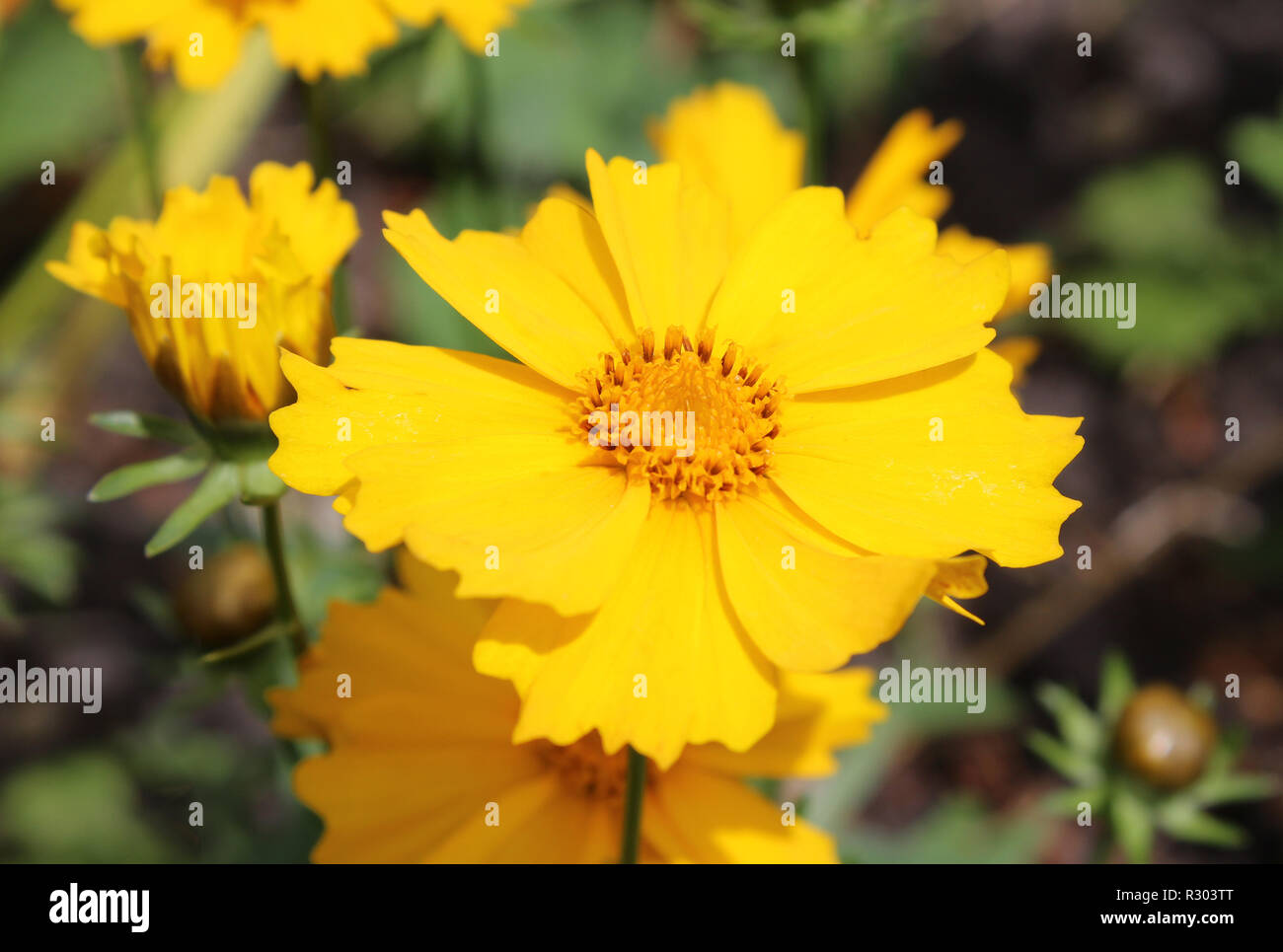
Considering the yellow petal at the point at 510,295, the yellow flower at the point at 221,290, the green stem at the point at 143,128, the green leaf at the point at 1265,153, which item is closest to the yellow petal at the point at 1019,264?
the yellow petal at the point at 510,295

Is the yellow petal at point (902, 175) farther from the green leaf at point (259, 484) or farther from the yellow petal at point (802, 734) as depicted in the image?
the green leaf at point (259, 484)

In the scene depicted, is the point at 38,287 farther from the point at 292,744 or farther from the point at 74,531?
the point at 292,744

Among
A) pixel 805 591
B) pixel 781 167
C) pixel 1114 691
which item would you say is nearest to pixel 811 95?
pixel 781 167

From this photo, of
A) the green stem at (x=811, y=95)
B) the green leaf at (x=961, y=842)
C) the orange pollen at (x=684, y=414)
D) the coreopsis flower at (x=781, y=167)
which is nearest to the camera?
the orange pollen at (x=684, y=414)

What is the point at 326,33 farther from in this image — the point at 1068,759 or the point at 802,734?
the point at 1068,759

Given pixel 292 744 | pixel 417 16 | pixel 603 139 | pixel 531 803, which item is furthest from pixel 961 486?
pixel 603 139

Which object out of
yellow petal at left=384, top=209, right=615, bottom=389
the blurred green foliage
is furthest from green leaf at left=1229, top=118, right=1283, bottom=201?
yellow petal at left=384, top=209, right=615, bottom=389

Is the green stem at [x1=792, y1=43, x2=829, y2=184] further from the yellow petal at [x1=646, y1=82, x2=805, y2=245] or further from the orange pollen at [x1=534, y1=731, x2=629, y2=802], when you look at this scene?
the orange pollen at [x1=534, y1=731, x2=629, y2=802]

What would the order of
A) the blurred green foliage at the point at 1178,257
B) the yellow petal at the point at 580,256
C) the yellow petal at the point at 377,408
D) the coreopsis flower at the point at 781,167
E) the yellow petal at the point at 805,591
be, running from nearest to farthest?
1. the yellow petal at the point at 805,591
2. the yellow petal at the point at 377,408
3. the yellow petal at the point at 580,256
4. the coreopsis flower at the point at 781,167
5. the blurred green foliage at the point at 1178,257
